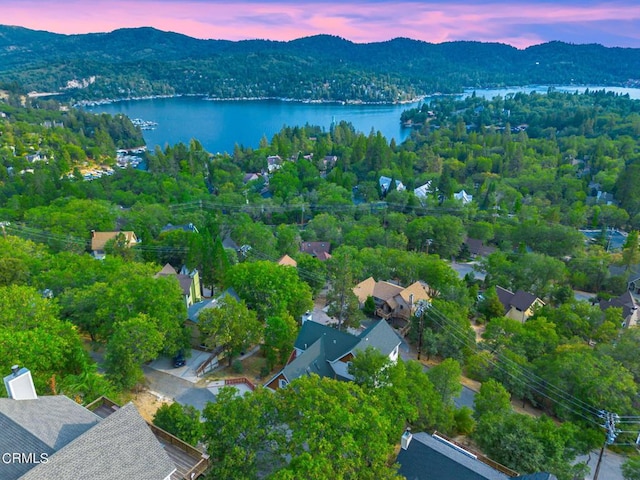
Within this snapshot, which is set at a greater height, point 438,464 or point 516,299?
point 438,464

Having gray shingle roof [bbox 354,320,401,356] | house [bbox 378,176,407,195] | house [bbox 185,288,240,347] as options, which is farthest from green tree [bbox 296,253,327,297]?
house [bbox 378,176,407,195]

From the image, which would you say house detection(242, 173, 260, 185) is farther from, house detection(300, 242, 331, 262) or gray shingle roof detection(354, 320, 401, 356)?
gray shingle roof detection(354, 320, 401, 356)

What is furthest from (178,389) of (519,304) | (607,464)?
(519,304)

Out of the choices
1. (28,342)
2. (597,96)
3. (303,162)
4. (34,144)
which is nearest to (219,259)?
(28,342)

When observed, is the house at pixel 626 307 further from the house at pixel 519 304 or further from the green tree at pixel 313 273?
the green tree at pixel 313 273

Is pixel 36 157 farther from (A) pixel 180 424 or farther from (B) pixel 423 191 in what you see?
(A) pixel 180 424

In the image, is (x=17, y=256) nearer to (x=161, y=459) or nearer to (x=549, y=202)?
(x=161, y=459)
